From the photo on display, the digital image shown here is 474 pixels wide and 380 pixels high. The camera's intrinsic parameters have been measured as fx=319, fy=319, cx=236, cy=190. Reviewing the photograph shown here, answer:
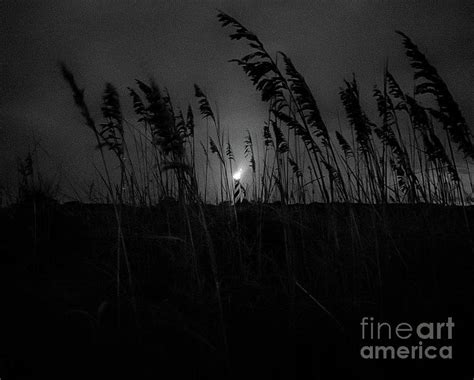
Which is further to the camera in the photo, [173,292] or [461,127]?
[461,127]

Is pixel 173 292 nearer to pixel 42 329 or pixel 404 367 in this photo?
pixel 42 329

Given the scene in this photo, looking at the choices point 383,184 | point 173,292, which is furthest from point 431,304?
point 173,292

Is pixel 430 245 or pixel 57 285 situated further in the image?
pixel 430 245

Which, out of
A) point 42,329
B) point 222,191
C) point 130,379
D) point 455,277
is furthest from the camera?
point 222,191

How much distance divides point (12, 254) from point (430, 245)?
3.34 metres

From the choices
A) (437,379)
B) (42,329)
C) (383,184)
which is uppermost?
(383,184)

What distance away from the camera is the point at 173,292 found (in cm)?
215

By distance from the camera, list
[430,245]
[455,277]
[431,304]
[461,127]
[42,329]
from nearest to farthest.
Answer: [42,329], [431,304], [455,277], [430,245], [461,127]

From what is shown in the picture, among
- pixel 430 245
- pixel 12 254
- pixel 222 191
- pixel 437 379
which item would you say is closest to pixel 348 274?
pixel 430 245

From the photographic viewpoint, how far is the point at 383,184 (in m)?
2.70

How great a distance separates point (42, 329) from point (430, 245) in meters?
2.51

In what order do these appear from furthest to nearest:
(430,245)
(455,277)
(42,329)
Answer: (430,245)
(455,277)
(42,329)

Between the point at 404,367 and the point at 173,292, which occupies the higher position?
the point at 173,292

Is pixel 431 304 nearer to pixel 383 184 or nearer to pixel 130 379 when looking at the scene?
pixel 383 184
